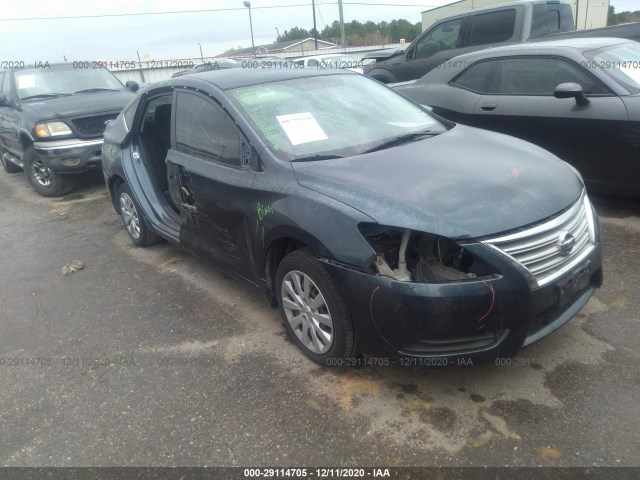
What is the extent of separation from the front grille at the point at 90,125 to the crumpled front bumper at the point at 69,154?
5.9 inches

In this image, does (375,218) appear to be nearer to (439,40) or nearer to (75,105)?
(75,105)

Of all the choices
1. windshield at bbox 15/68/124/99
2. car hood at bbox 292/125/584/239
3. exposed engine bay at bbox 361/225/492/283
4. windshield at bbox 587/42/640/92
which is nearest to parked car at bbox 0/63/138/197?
windshield at bbox 15/68/124/99

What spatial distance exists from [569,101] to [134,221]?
434 cm

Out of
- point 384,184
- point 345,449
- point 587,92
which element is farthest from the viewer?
point 587,92

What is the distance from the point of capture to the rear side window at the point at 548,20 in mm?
7680

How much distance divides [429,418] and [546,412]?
57cm

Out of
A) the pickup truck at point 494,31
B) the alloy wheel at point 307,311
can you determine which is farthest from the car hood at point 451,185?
the pickup truck at point 494,31

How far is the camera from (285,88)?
11.4ft

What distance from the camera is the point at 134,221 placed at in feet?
16.3

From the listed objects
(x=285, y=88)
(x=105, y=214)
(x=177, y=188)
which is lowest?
(x=105, y=214)

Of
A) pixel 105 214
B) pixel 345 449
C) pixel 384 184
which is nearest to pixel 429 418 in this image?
pixel 345 449

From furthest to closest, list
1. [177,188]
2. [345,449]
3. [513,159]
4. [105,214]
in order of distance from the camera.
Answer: [105,214], [177,188], [513,159], [345,449]

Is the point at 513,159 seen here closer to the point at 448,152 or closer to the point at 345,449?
the point at 448,152

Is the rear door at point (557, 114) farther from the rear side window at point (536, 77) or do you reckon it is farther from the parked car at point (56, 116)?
the parked car at point (56, 116)
